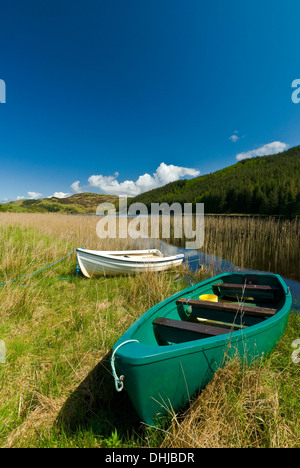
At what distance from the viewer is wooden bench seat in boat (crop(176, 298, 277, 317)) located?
3045 mm

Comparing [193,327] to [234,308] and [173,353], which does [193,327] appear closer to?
[173,353]

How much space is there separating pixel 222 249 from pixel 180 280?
486 centimetres

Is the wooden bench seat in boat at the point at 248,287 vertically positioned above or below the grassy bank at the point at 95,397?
above

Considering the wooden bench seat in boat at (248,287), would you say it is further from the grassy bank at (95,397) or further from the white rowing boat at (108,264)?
the white rowing boat at (108,264)

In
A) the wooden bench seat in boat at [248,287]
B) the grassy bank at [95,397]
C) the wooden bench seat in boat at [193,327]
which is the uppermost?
the wooden bench seat in boat at [193,327]

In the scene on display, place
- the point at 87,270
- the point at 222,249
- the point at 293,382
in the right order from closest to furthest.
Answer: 1. the point at 293,382
2. the point at 87,270
3. the point at 222,249

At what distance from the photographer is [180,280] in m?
7.22

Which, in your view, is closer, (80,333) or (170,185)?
(80,333)

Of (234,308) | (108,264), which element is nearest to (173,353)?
(234,308)

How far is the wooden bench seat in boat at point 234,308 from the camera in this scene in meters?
3.04

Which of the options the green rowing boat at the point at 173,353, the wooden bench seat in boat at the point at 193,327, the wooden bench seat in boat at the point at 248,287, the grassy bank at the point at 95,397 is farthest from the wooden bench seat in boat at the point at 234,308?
the wooden bench seat in boat at the point at 248,287

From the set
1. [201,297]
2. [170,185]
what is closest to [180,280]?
[201,297]

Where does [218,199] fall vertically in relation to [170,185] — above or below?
below
